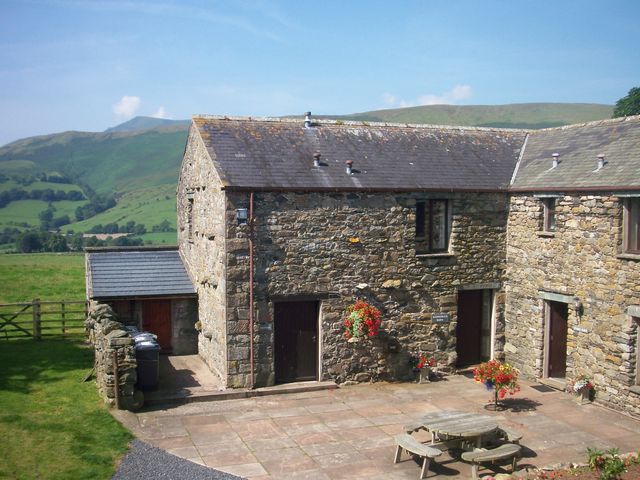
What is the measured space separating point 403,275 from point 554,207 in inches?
162

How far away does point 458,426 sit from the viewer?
10.7 meters

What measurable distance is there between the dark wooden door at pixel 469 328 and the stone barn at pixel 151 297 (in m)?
7.59

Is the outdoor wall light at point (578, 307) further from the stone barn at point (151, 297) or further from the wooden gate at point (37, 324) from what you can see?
the wooden gate at point (37, 324)

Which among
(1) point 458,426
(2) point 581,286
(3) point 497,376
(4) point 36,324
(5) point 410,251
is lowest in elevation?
(4) point 36,324

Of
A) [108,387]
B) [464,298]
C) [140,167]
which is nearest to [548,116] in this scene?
[140,167]

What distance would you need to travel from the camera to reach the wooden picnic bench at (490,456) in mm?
10077

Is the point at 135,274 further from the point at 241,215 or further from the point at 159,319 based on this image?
the point at 241,215

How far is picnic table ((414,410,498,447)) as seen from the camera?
412 inches

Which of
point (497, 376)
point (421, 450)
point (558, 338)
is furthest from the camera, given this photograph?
point (558, 338)

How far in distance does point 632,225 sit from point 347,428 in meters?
7.41

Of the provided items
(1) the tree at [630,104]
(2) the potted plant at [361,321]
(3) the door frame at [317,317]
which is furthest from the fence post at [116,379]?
(1) the tree at [630,104]

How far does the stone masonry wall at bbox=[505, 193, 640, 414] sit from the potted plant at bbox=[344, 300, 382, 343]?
4.17 m

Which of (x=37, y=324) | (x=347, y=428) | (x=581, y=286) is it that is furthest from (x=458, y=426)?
Result: (x=37, y=324)

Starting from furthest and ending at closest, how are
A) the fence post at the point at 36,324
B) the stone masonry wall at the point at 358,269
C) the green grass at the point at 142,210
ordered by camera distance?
1. the green grass at the point at 142,210
2. the fence post at the point at 36,324
3. the stone masonry wall at the point at 358,269
